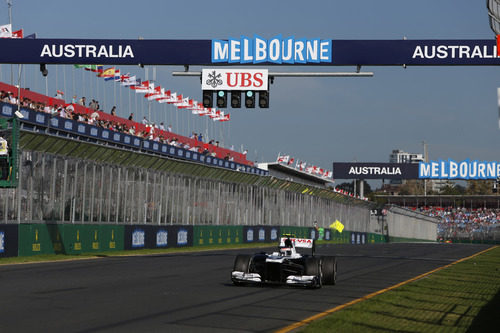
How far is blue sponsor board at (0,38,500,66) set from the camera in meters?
24.8

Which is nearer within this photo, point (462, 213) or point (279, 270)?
point (279, 270)

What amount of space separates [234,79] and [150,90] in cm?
3454

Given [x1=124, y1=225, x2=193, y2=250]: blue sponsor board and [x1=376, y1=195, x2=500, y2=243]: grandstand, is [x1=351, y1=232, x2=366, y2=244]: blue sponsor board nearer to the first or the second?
[x1=376, y1=195, x2=500, y2=243]: grandstand

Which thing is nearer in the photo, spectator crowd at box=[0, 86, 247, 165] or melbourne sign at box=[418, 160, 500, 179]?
spectator crowd at box=[0, 86, 247, 165]

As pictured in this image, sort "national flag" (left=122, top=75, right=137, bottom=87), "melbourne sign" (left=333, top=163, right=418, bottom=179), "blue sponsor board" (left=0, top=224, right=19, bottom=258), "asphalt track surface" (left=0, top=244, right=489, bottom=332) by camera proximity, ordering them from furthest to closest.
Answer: "melbourne sign" (left=333, top=163, right=418, bottom=179)
"national flag" (left=122, top=75, right=137, bottom=87)
"blue sponsor board" (left=0, top=224, right=19, bottom=258)
"asphalt track surface" (left=0, top=244, right=489, bottom=332)

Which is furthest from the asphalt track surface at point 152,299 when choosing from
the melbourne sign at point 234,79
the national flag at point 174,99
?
the national flag at point 174,99

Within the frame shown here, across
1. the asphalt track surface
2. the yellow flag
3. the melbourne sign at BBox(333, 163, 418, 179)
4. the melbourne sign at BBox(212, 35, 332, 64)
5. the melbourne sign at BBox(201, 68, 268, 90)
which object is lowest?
the asphalt track surface

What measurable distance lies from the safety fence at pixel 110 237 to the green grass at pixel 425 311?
44.2 ft

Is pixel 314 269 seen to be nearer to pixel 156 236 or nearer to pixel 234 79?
pixel 234 79

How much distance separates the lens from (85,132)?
39.1 meters

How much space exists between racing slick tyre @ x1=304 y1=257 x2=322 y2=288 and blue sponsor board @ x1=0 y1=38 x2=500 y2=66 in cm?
996

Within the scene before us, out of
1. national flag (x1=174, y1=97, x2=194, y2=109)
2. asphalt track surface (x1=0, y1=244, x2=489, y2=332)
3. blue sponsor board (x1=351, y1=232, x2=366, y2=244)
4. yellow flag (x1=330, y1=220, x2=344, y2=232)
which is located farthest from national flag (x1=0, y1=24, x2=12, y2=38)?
blue sponsor board (x1=351, y1=232, x2=366, y2=244)

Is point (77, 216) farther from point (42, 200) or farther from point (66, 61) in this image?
point (66, 61)

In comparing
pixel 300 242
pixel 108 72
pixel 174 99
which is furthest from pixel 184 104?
pixel 300 242
